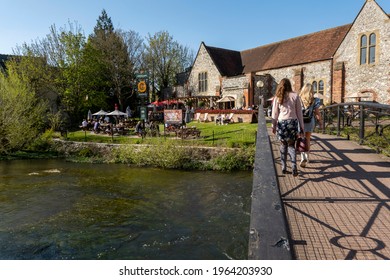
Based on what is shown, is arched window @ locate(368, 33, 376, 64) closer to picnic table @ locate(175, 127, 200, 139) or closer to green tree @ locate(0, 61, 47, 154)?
picnic table @ locate(175, 127, 200, 139)

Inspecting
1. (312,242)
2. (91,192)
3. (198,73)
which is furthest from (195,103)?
(312,242)

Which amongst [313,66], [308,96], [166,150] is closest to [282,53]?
[313,66]

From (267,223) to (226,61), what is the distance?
3952 centimetres

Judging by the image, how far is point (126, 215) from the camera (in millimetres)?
11609

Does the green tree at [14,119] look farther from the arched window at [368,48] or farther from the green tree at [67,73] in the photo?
the arched window at [368,48]

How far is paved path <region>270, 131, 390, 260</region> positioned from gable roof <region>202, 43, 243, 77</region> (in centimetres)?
3317

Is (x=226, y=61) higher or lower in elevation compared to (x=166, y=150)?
higher

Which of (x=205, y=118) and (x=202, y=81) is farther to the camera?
(x=202, y=81)

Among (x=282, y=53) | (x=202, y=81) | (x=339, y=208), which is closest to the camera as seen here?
(x=339, y=208)

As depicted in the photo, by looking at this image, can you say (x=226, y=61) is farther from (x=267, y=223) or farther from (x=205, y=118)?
(x=267, y=223)

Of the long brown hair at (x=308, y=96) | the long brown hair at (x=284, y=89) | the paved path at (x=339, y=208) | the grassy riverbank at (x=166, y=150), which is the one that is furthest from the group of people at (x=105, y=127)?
the paved path at (x=339, y=208)

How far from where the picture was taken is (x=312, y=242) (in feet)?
10.1

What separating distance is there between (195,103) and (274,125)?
111 feet

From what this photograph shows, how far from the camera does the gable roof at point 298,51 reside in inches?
1181
